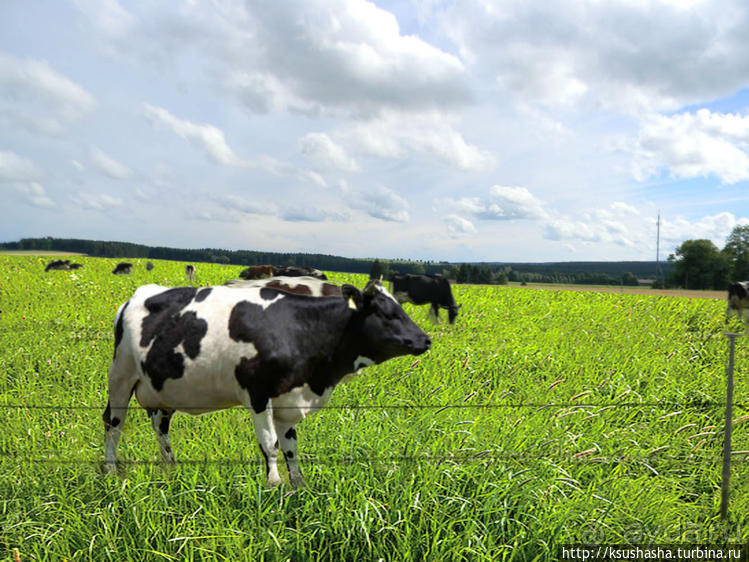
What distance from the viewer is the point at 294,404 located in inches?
116

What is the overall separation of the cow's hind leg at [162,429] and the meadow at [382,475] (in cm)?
11

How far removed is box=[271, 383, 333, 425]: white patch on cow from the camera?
2.90 meters

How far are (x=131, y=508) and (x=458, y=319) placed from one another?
→ 35.9 feet

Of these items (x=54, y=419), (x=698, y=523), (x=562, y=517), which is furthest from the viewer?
(x=54, y=419)

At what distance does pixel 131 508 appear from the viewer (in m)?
3.14

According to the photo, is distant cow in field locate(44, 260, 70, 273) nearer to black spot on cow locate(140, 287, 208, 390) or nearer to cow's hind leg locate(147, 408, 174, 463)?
cow's hind leg locate(147, 408, 174, 463)

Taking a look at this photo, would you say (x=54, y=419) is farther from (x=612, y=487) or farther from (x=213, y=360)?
(x=612, y=487)

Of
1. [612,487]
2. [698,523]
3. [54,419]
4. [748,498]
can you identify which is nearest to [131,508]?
[54,419]

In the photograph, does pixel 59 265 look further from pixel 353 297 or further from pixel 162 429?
pixel 353 297

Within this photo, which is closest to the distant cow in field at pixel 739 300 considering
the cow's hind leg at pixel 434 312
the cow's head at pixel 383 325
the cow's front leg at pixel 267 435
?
the cow's hind leg at pixel 434 312

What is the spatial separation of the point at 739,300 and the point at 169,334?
19.0 metres

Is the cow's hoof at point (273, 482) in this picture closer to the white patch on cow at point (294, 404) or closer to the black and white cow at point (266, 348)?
the black and white cow at point (266, 348)

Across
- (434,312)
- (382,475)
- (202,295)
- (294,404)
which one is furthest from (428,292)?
(294,404)

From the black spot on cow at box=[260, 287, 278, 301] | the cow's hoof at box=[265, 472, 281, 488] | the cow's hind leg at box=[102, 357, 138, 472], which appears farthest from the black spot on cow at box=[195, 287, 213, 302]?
the cow's hoof at box=[265, 472, 281, 488]
